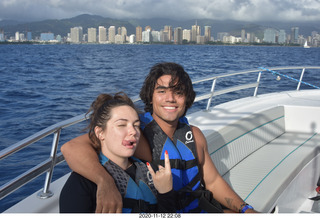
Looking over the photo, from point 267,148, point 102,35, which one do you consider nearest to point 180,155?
point 267,148

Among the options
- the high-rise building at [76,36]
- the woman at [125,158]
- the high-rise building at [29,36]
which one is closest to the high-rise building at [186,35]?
the high-rise building at [76,36]

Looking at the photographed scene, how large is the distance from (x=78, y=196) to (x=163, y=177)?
0.39m

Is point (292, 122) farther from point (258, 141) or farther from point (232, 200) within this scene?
point (232, 200)

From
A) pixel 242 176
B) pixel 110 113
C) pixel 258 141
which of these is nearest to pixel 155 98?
pixel 110 113

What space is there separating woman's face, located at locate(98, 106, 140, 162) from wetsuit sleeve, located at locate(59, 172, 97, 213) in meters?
0.20

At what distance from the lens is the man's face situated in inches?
80.8

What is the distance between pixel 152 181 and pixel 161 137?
336mm

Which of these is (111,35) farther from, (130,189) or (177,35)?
(130,189)

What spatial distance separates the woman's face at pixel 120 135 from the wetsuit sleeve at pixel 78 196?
7.7 inches

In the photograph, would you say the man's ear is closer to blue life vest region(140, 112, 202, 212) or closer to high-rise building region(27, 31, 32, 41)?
blue life vest region(140, 112, 202, 212)

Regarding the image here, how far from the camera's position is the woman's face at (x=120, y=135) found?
164cm

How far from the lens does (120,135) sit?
164 centimetres

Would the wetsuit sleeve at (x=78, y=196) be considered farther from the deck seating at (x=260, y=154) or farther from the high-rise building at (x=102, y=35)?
the high-rise building at (x=102, y=35)

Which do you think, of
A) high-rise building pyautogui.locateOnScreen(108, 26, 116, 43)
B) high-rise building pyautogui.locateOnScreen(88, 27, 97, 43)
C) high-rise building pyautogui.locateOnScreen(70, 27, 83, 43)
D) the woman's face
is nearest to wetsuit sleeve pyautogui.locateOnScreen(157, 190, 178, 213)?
the woman's face
